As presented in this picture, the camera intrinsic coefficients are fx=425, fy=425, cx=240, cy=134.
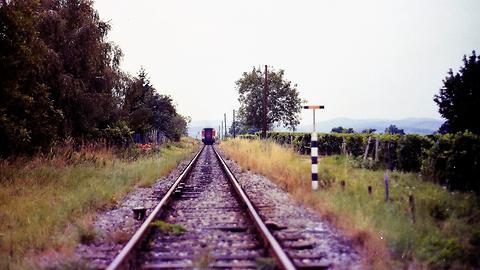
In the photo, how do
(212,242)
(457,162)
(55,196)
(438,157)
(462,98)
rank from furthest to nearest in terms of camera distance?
(462,98), (438,157), (457,162), (55,196), (212,242)

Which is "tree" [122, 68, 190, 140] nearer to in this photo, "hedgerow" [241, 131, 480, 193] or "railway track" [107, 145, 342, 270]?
"hedgerow" [241, 131, 480, 193]

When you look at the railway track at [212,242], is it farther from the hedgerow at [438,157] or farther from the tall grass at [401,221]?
the hedgerow at [438,157]

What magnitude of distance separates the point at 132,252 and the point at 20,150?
10.5m

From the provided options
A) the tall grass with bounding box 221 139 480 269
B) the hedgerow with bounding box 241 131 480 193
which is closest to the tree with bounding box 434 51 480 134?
the hedgerow with bounding box 241 131 480 193

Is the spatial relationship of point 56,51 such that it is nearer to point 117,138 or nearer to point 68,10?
point 68,10

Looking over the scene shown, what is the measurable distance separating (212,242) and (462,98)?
116 feet

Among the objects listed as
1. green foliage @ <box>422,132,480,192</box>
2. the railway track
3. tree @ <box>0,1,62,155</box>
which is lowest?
the railway track

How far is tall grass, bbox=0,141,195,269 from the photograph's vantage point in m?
5.64

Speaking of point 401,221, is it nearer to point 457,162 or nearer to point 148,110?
point 457,162

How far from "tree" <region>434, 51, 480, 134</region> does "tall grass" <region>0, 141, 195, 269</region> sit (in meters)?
27.6

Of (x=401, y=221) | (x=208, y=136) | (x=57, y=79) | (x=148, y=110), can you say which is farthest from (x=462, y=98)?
(x=208, y=136)

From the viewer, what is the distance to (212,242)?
554 cm

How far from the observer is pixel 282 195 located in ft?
32.3

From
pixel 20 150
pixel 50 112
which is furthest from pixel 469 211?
pixel 50 112
